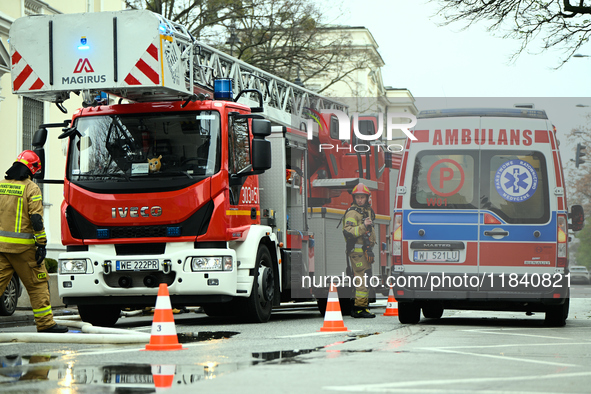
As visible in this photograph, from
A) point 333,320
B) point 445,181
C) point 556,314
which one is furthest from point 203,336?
point 556,314

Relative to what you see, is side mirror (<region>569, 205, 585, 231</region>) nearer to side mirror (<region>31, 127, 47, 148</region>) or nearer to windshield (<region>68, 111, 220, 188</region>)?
windshield (<region>68, 111, 220, 188</region>)

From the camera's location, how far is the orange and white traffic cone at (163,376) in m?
5.91

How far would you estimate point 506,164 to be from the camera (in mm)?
11641

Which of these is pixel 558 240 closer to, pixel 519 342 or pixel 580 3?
pixel 519 342

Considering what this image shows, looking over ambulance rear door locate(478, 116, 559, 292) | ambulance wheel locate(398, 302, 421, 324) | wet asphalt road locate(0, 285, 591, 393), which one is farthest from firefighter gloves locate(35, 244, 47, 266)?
ambulance rear door locate(478, 116, 559, 292)

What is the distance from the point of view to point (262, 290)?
40.0 ft

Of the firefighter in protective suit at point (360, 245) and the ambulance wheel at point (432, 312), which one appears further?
the ambulance wheel at point (432, 312)

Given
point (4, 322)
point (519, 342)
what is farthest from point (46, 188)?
point (519, 342)

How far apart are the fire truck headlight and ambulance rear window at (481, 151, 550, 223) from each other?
194 inches

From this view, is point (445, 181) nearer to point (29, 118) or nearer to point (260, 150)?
point (260, 150)

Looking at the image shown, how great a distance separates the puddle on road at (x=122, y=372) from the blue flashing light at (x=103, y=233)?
11.7ft

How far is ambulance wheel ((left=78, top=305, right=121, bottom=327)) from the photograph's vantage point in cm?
1223

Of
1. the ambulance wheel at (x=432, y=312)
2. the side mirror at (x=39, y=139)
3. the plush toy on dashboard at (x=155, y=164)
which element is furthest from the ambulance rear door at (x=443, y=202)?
the side mirror at (x=39, y=139)

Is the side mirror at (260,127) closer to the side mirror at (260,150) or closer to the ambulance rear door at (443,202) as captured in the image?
the side mirror at (260,150)
